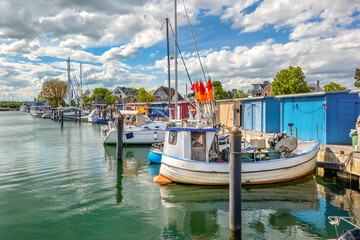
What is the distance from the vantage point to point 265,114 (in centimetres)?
2178

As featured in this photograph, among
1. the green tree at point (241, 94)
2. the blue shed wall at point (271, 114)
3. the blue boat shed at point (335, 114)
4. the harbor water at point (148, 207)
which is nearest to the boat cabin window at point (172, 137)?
the harbor water at point (148, 207)

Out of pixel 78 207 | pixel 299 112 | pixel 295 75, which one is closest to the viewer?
pixel 78 207

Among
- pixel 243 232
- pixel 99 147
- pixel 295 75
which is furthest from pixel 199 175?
pixel 295 75

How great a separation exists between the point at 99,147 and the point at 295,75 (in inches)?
1244

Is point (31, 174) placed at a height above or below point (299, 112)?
below

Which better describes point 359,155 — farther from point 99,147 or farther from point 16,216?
point 99,147

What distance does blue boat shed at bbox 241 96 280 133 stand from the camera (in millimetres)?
21719

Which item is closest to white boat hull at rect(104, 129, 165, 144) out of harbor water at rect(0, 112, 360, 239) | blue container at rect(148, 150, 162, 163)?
blue container at rect(148, 150, 162, 163)

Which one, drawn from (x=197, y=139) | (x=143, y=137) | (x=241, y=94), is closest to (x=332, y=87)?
(x=241, y=94)

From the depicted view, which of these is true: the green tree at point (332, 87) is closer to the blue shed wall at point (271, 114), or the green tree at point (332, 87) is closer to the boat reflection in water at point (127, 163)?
the blue shed wall at point (271, 114)

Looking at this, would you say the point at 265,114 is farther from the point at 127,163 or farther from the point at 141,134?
the point at 127,163

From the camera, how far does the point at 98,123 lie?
57.1m

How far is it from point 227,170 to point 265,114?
1176 cm

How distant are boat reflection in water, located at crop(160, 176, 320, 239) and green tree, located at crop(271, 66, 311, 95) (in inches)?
1173
